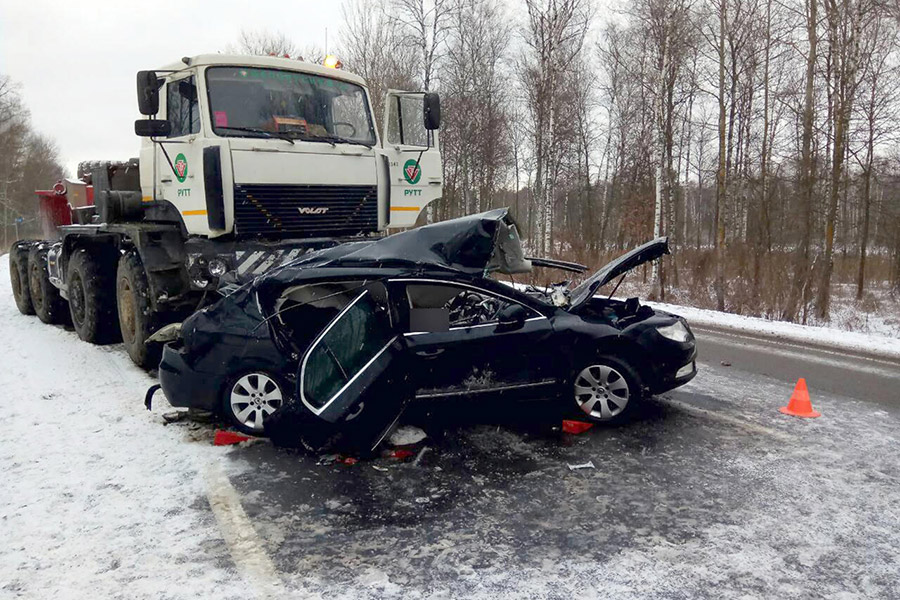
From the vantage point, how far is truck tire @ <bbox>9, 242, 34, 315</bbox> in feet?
40.5

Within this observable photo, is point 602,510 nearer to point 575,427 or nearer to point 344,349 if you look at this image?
point 575,427

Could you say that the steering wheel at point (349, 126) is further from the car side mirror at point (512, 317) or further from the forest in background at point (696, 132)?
the forest in background at point (696, 132)

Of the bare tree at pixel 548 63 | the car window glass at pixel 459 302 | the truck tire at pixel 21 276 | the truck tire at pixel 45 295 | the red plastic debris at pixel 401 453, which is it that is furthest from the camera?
the bare tree at pixel 548 63

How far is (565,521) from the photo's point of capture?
12.7ft

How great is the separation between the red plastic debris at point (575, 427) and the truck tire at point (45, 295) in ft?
31.3

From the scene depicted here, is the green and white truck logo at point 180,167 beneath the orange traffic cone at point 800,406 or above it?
above

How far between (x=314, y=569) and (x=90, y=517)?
1583 millimetres

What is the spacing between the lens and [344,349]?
4.63 metres

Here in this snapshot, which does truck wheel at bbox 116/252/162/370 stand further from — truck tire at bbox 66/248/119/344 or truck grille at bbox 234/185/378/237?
truck grille at bbox 234/185/378/237

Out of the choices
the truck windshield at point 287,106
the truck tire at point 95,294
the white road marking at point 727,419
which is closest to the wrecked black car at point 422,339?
the white road marking at point 727,419

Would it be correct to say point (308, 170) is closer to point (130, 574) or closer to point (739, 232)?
point (130, 574)

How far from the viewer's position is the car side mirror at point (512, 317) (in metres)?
5.12

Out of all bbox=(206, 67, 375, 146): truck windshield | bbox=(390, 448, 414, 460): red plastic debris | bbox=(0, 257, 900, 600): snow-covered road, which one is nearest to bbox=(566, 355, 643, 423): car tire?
bbox=(0, 257, 900, 600): snow-covered road

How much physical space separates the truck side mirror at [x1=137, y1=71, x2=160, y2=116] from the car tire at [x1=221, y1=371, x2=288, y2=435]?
3.41 m
